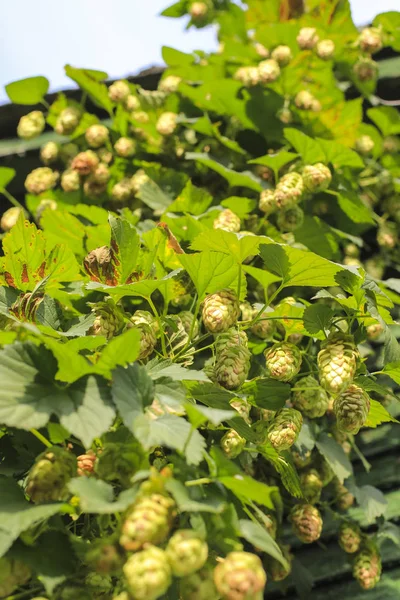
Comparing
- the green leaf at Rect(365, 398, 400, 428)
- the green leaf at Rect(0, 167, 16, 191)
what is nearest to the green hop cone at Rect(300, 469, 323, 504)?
the green leaf at Rect(365, 398, 400, 428)

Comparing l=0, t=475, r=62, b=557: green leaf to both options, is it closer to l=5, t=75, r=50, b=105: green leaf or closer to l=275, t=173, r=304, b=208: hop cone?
l=275, t=173, r=304, b=208: hop cone

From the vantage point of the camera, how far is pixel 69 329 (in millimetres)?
1173

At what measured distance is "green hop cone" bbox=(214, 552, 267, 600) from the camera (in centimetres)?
72

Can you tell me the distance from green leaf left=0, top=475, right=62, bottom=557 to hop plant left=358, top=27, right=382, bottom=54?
6.66 ft

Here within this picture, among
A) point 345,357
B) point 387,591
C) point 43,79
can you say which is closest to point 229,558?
point 345,357

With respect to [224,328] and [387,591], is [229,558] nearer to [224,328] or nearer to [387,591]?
[224,328]

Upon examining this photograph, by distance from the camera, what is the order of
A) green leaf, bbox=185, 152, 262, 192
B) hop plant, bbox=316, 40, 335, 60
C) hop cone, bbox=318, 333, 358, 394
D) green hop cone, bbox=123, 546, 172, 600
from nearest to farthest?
green hop cone, bbox=123, 546, 172, 600, hop cone, bbox=318, 333, 358, 394, green leaf, bbox=185, 152, 262, 192, hop plant, bbox=316, 40, 335, 60

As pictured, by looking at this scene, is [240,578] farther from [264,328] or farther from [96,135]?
[96,135]

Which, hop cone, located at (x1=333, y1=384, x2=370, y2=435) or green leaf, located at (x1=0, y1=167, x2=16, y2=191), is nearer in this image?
hop cone, located at (x1=333, y1=384, x2=370, y2=435)

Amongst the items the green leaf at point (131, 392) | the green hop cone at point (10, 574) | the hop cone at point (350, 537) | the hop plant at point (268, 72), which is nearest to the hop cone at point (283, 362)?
the green leaf at point (131, 392)

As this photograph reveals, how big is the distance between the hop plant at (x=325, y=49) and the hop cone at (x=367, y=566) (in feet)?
5.42

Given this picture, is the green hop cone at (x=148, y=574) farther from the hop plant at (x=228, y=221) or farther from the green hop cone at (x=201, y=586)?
the hop plant at (x=228, y=221)

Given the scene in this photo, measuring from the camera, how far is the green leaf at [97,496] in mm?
749

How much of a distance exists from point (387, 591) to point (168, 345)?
97 centimetres
